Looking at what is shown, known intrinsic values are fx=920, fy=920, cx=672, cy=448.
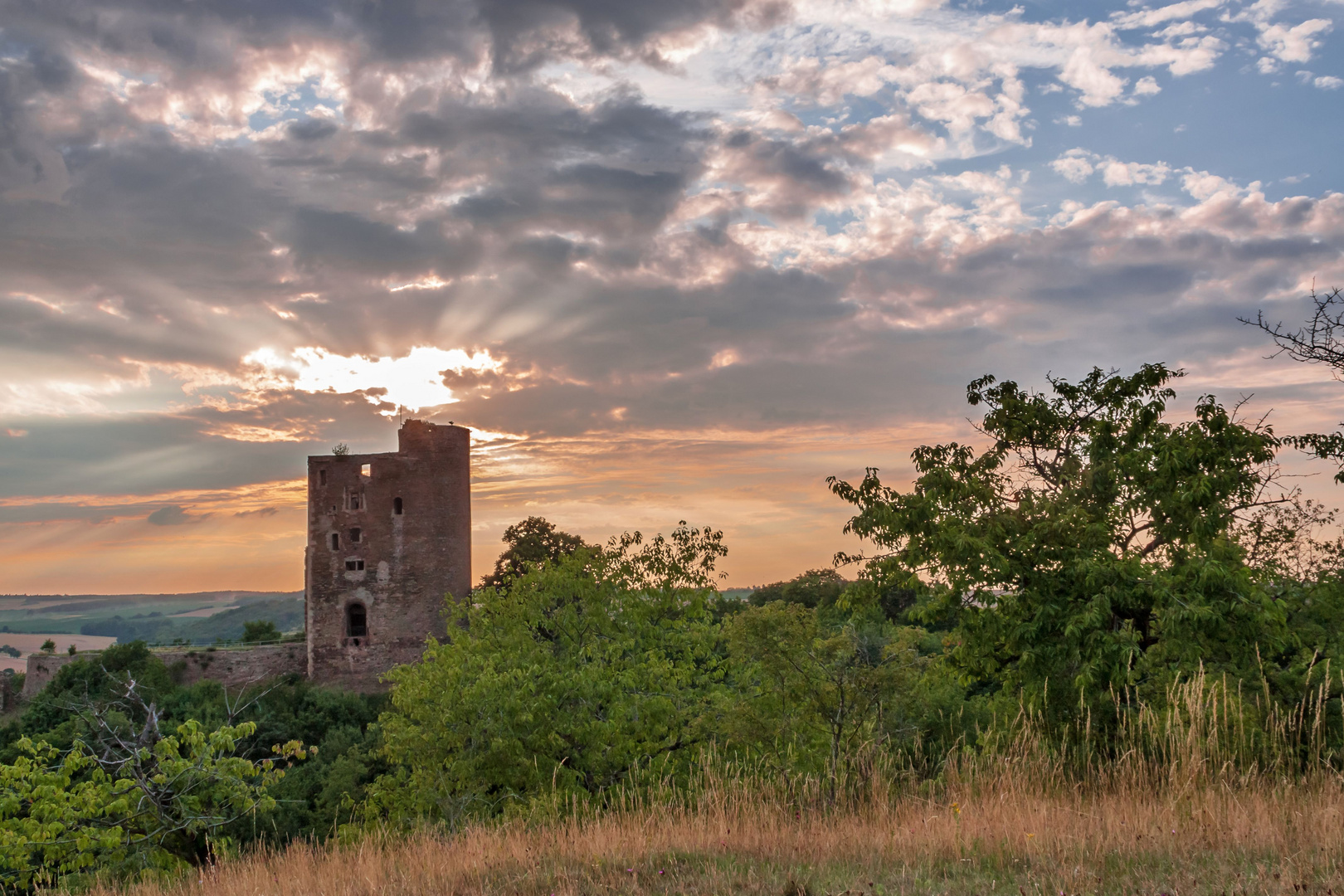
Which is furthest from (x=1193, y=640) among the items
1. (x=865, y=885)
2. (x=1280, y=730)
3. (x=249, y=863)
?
(x=249, y=863)

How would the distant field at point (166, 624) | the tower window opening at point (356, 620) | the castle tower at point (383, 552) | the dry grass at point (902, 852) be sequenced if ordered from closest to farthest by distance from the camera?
the dry grass at point (902, 852)
the castle tower at point (383, 552)
the tower window opening at point (356, 620)
the distant field at point (166, 624)

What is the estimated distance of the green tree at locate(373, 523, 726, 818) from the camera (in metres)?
15.6

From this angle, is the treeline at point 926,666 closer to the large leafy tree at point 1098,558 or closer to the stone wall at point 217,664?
the large leafy tree at point 1098,558

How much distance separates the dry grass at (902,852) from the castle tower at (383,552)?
3611 cm

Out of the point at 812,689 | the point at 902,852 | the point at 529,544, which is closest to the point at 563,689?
the point at 812,689

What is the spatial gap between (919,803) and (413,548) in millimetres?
38455

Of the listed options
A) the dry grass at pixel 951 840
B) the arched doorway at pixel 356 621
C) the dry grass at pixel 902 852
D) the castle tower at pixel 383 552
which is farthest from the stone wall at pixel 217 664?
the dry grass at pixel 902 852

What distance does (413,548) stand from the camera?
4291 centimetres

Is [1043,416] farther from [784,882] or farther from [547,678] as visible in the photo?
[784,882]

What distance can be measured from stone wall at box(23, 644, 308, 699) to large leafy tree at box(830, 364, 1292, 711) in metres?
36.6

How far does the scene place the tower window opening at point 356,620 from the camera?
42.6 m

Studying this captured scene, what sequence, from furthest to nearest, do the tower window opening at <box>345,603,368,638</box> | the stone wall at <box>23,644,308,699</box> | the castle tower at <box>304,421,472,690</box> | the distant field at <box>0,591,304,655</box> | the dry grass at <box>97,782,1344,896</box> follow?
the distant field at <box>0,591,304,655</box>
the tower window opening at <box>345,603,368,638</box>
the castle tower at <box>304,421,472,690</box>
the stone wall at <box>23,644,308,699</box>
the dry grass at <box>97,782,1344,896</box>

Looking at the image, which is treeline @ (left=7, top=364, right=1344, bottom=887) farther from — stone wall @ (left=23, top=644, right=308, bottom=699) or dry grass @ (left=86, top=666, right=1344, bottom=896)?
stone wall @ (left=23, top=644, right=308, bottom=699)

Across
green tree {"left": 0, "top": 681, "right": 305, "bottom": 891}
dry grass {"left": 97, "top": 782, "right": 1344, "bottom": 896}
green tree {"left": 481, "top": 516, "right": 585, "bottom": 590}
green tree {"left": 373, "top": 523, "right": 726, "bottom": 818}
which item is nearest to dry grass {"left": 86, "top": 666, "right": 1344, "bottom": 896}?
dry grass {"left": 97, "top": 782, "right": 1344, "bottom": 896}
